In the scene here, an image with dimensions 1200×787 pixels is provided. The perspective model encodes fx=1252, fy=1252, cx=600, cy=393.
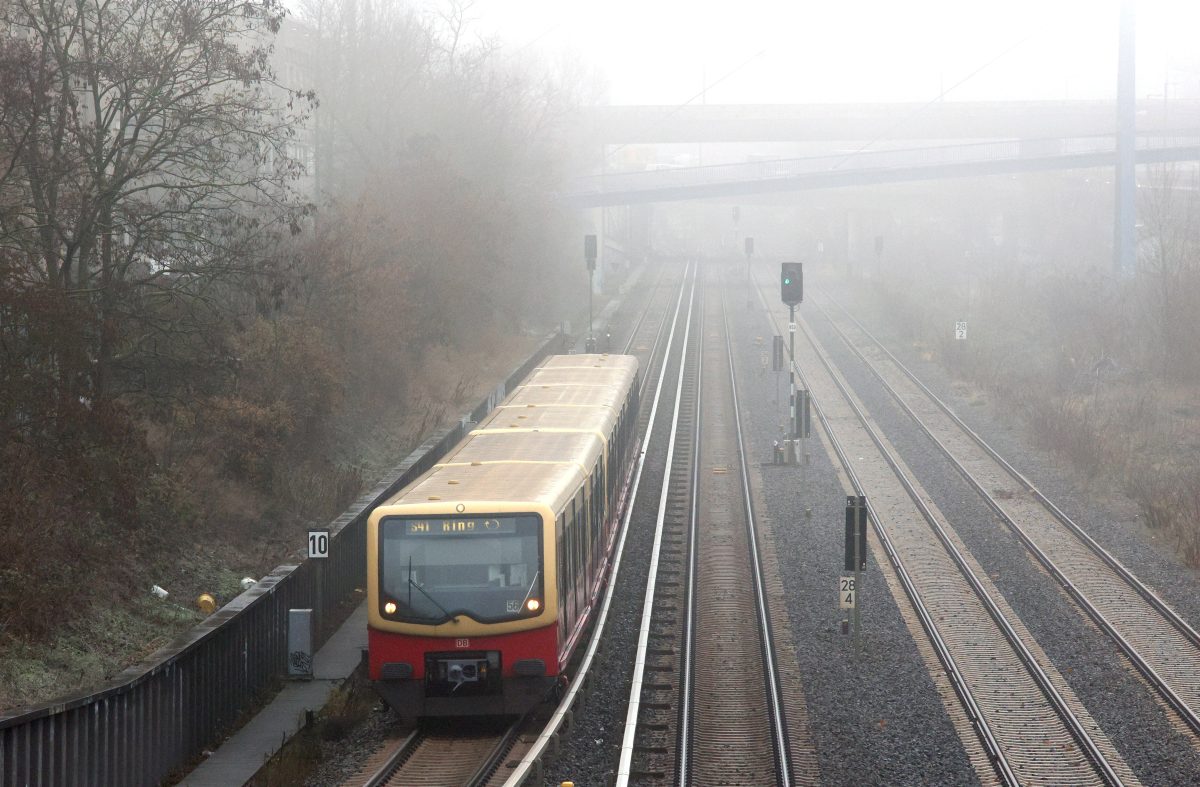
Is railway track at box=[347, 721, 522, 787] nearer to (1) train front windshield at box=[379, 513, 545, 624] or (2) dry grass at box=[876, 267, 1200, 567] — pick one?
(1) train front windshield at box=[379, 513, 545, 624]

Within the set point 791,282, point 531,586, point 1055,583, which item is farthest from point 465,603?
point 791,282

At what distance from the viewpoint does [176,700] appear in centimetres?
1167

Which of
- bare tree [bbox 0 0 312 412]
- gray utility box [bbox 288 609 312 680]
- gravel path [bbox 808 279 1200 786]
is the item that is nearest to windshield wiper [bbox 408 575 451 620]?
gray utility box [bbox 288 609 312 680]

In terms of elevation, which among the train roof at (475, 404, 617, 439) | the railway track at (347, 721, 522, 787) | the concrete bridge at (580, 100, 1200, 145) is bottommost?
the railway track at (347, 721, 522, 787)

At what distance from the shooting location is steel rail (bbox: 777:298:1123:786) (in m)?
11.6

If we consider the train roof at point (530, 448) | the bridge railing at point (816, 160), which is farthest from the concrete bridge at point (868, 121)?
the train roof at point (530, 448)

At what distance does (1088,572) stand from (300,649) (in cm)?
1096

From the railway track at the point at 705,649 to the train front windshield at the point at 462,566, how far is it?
170 centimetres

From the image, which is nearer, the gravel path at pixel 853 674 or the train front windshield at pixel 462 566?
the gravel path at pixel 853 674

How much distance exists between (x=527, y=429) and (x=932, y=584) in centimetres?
612

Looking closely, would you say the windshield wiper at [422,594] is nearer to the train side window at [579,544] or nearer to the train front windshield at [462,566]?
the train front windshield at [462,566]

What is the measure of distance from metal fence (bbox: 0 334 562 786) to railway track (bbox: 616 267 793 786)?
4193 millimetres

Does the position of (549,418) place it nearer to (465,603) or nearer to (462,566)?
(462,566)

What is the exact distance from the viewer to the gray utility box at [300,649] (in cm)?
1432
